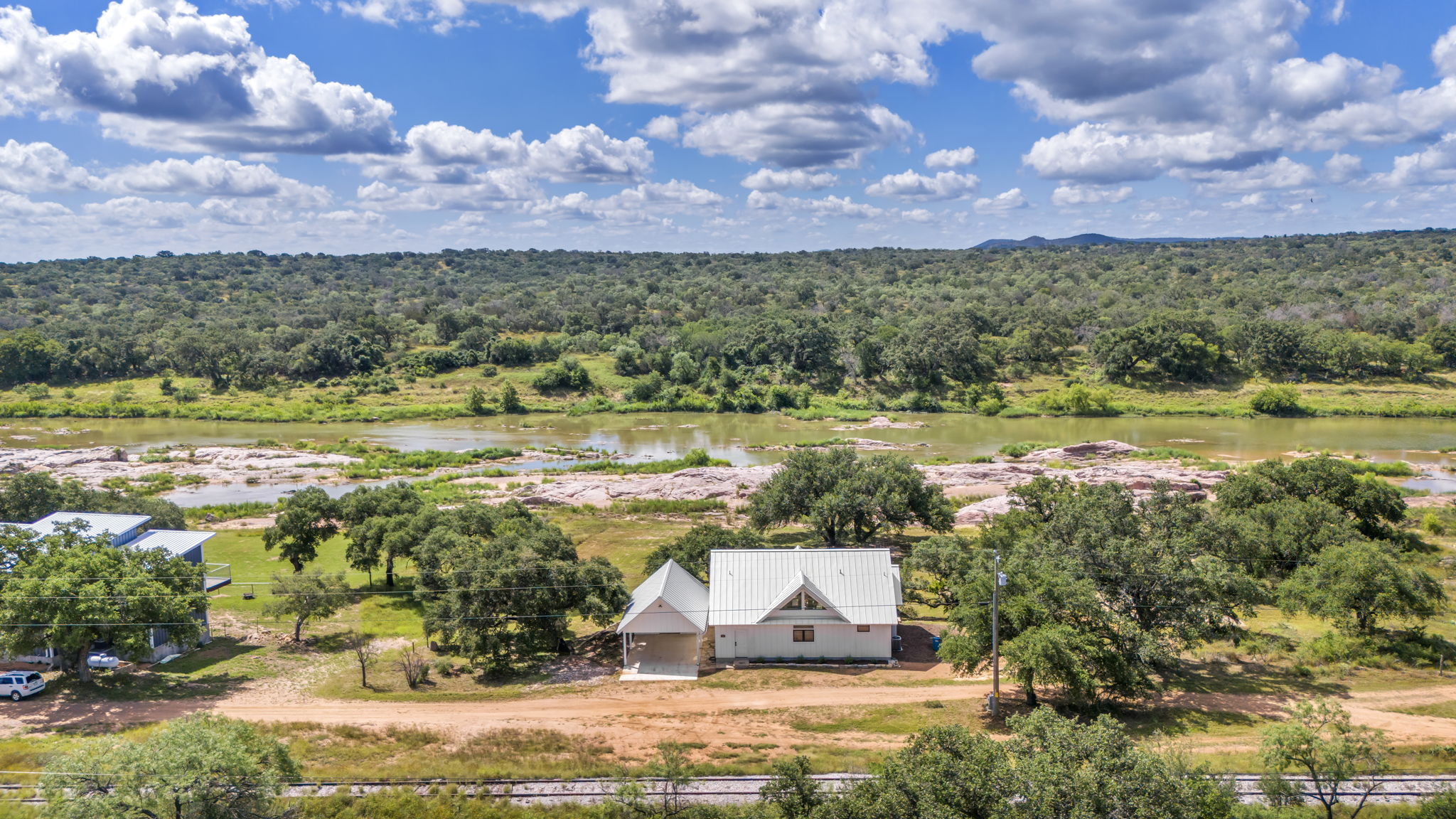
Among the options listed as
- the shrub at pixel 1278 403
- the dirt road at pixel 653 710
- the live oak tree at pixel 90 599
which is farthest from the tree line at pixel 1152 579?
the shrub at pixel 1278 403

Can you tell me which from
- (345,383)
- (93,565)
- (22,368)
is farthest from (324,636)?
(22,368)

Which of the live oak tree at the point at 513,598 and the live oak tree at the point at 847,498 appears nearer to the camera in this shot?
the live oak tree at the point at 513,598

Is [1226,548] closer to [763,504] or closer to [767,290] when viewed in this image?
[763,504]

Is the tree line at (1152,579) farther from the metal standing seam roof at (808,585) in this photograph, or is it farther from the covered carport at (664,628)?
the covered carport at (664,628)

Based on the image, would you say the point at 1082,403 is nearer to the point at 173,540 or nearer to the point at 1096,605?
the point at 1096,605

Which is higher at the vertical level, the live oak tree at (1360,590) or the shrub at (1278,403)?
the shrub at (1278,403)

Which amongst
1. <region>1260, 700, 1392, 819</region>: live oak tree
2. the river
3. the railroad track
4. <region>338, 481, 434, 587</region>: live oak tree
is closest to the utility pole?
the railroad track
